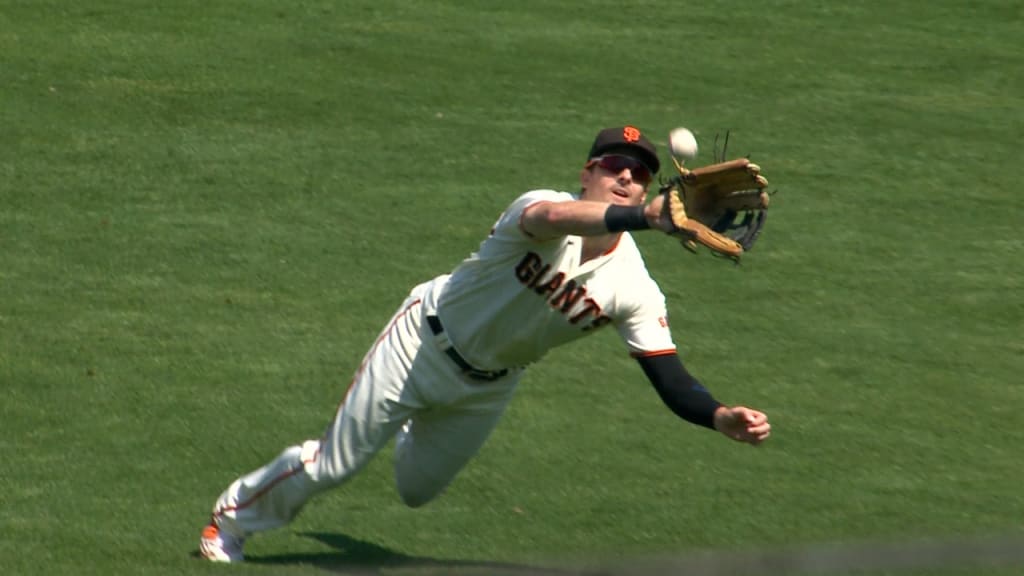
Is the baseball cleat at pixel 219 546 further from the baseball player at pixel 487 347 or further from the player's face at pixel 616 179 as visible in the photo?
the player's face at pixel 616 179

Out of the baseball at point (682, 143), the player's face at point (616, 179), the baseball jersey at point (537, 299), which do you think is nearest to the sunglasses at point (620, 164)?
the player's face at point (616, 179)

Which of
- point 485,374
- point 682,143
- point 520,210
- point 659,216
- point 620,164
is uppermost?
point 682,143

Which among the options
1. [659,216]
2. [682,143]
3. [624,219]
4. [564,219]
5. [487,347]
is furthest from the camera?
[487,347]

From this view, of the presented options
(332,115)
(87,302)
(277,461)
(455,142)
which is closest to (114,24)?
(332,115)

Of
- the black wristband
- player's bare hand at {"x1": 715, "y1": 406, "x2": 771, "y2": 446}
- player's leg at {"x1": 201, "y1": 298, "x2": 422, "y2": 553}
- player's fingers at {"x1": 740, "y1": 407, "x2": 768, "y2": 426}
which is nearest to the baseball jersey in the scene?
player's leg at {"x1": 201, "y1": 298, "x2": 422, "y2": 553}

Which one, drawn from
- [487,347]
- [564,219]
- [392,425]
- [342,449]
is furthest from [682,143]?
[342,449]

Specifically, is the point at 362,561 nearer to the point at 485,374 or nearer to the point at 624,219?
the point at 485,374

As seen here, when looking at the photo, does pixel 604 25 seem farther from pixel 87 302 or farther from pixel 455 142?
pixel 87 302
